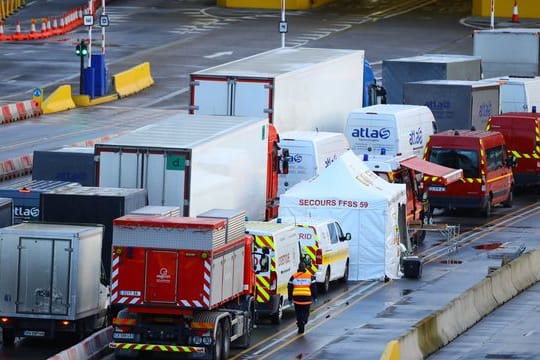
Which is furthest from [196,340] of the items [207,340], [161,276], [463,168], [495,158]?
[495,158]

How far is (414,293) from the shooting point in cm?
3491

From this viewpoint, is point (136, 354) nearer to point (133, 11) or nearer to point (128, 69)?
point (128, 69)

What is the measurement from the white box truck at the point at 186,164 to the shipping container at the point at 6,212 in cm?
263

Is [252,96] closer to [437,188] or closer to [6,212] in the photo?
[437,188]

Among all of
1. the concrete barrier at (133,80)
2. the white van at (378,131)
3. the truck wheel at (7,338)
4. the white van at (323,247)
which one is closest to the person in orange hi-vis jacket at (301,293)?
the white van at (323,247)

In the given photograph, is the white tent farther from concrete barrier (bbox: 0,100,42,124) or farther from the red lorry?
concrete barrier (bbox: 0,100,42,124)

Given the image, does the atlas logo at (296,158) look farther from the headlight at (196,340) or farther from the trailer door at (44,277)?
the headlight at (196,340)

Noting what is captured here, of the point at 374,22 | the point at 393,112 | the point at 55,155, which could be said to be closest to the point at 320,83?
the point at 393,112

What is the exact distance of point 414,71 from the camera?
56.0 metres

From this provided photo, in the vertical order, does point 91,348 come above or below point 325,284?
above

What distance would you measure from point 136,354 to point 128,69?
4638 cm

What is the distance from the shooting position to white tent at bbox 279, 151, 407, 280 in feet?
120

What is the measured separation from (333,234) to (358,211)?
1773 millimetres

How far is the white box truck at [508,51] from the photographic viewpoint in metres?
65.8
